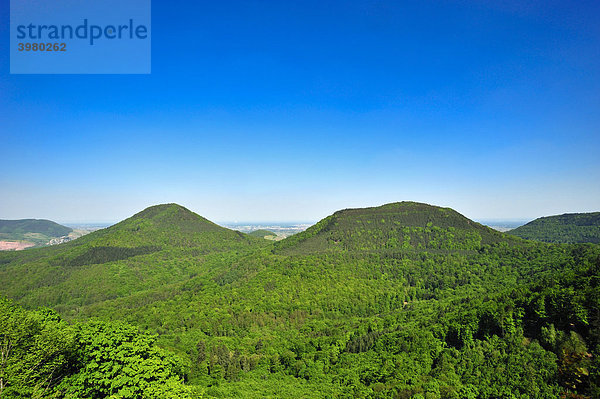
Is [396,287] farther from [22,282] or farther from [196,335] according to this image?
[22,282]

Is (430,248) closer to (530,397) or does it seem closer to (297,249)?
(297,249)

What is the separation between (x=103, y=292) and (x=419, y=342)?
172904mm

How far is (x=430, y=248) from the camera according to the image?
185375 mm

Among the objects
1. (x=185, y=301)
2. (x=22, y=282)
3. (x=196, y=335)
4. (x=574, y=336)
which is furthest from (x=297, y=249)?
(x=22, y=282)

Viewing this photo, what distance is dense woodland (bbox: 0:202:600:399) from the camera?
2620cm

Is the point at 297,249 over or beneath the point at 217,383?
over

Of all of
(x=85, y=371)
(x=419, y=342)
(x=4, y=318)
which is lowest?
(x=419, y=342)

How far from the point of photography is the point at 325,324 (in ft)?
368

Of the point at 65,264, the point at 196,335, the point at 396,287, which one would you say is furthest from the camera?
the point at 65,264

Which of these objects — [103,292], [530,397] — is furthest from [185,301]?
[530,397]

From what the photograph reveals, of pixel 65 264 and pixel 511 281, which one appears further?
pixel 65 264

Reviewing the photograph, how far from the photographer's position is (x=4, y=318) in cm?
2275

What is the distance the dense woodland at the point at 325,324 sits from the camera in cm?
2620

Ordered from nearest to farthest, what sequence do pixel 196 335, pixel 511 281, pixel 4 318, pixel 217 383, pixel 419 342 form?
pixel 4 318 < pixel 217 383 < pixel 419 342 < pixel 196 335 < pixel 511 281
